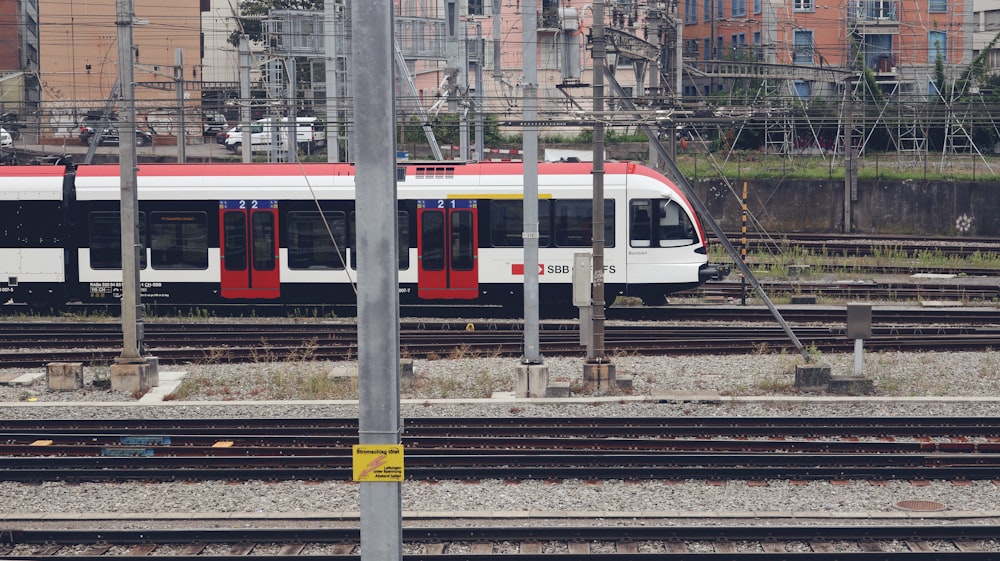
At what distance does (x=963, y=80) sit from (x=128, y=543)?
42.2m

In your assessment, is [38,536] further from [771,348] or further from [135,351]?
[771,348]

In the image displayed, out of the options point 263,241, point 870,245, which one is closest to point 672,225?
point 263,241

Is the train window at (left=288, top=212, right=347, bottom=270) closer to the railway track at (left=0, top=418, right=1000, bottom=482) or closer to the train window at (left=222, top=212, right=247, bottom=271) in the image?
the train window at (left=222, top=212, right=247, bottom=271)

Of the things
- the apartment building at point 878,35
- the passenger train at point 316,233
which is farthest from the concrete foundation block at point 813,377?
the apartment building at point 878,35

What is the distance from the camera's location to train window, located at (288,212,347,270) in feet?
70.0

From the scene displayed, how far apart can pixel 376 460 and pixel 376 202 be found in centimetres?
124

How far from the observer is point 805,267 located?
27.4 metres

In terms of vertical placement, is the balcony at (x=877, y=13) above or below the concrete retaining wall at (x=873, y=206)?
above

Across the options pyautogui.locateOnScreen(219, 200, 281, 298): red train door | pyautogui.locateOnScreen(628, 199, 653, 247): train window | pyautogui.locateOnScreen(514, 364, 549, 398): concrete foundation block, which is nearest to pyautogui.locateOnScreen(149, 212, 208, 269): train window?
pyautogui.locateOnScreen(219, 200, 281, 298): red train door

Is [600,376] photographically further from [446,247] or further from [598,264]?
[446,247]

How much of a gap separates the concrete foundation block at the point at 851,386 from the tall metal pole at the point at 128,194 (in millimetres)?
9218

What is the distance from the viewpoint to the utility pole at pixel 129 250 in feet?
50.2

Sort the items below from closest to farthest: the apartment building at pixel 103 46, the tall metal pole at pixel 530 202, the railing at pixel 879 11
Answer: the tall metal pole at pixel 530 202
the railing at pixel 879 11
the apartment building at pixel 103 46

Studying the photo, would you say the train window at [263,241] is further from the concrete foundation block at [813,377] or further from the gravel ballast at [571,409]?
the concrete foundation block at [813,377]
